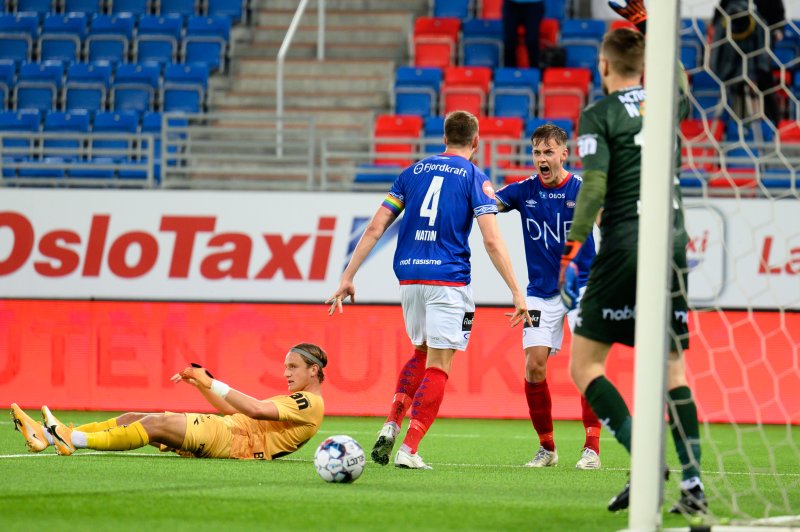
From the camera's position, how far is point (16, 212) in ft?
47.0

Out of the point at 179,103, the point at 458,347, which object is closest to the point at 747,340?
the point at 458,347

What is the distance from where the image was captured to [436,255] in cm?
690

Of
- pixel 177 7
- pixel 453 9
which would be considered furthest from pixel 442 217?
pixel 177 7

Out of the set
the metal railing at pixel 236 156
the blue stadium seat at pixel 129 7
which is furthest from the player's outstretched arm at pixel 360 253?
the blue stadium seat at pixel 129 7

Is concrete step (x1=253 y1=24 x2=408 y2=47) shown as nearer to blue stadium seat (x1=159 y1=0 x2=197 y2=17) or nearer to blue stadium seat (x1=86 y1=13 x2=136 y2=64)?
blue stadium seat (x1=159 y1=0 x2=197 y2=17)

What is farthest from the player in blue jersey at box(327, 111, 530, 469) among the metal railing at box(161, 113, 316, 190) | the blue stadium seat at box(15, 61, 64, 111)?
the blue stadium seat at box(15, 61, 64, 111)

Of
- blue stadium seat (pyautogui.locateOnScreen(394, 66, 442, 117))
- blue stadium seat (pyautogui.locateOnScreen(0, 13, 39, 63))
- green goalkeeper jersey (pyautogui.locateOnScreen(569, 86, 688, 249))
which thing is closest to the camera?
green goalkeeper jersey (pyautogui.locateOnScreen(569, 86, 688, 249))

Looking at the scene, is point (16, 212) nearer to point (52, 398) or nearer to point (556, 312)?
point (52, 398)

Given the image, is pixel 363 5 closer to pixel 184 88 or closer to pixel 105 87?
pixel 184 88

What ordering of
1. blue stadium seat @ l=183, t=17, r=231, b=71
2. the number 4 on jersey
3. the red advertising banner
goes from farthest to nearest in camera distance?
blue stadium seat @ l=183, t=17, r=231, b=71, the red advertising banner, the number 4 on jersey

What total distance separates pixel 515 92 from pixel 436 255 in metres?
10.1

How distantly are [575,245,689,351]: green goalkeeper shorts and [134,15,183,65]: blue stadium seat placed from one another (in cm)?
1440

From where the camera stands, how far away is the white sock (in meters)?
6.82

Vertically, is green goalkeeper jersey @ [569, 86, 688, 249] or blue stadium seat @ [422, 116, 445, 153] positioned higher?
blue stadium seat @ [422, 116, 445, 153]
